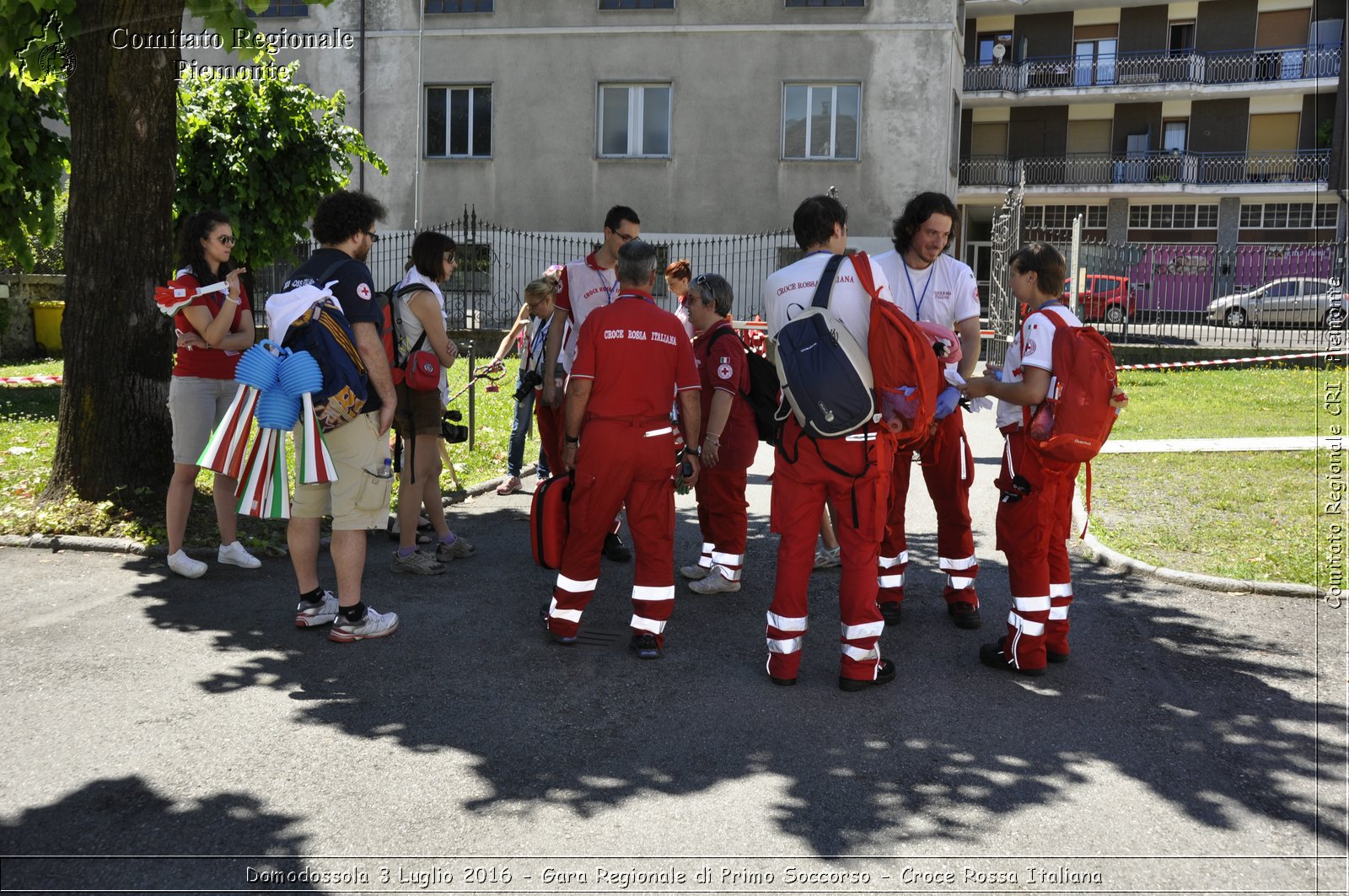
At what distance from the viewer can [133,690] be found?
201 inches

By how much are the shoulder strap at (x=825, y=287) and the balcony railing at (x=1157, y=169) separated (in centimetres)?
3666

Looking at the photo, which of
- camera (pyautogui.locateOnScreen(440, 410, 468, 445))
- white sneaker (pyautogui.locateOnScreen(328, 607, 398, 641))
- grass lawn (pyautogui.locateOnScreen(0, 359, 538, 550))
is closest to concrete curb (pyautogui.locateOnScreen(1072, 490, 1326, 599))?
camera (pyautogui.locateOnScreen(440, 410, 468, 445))

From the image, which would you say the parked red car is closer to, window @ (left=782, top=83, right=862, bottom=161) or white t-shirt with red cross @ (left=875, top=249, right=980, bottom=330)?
window @ (left=782, top=83, right=862, bottom=161)

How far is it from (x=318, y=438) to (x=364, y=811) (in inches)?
85.4

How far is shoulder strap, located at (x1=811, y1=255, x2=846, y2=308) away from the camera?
5277mm

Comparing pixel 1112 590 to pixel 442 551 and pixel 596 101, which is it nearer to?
pixel 442 551

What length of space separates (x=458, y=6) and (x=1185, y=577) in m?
25.3

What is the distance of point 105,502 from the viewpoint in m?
7.95

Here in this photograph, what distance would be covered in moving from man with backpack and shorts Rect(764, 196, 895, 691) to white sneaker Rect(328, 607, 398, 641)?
2019 mm

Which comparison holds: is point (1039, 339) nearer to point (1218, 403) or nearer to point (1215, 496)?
point (1215, 496)

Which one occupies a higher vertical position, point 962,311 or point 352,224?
point 352,224

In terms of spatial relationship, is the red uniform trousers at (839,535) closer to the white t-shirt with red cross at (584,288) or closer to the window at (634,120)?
the white t-shirt with red cross at (584,288)

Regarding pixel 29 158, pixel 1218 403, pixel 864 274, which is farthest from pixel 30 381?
pixel 1218 403

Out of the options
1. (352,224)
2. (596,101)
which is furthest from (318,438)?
(596,101)
